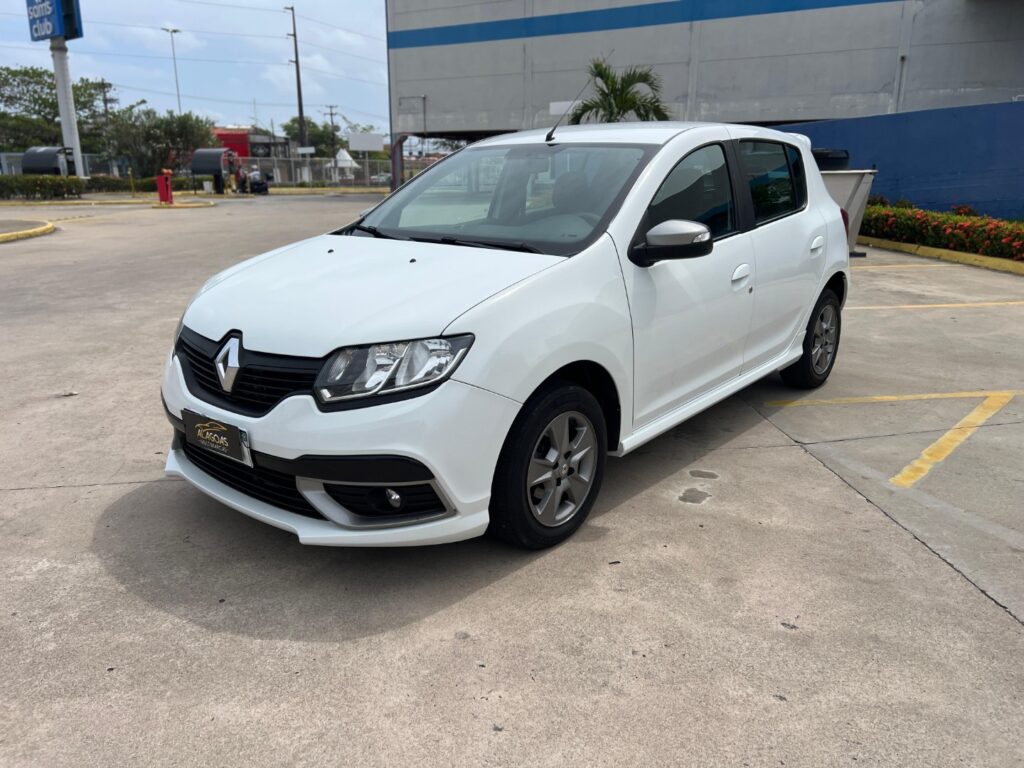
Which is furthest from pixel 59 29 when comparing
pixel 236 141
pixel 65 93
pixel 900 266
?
pixel 900 266

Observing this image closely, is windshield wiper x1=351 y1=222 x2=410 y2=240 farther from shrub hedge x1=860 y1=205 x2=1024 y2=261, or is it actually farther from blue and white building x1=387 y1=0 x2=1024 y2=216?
blue and white building x1=387 y1=0 x2=1024 y2=216

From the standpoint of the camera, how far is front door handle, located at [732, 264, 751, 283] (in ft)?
13.4

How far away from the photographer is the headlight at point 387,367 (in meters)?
2.74

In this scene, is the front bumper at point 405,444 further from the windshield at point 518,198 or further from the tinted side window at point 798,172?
the tinted side window at point 798,172

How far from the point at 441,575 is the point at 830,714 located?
1499 millimetres

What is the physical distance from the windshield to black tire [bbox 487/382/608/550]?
66 cm

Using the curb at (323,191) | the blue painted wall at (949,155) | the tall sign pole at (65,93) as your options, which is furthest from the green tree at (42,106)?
the blue painted wall at (949,155)

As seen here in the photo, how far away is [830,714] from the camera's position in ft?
7.75

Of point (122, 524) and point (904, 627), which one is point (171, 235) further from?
point (904, 627)

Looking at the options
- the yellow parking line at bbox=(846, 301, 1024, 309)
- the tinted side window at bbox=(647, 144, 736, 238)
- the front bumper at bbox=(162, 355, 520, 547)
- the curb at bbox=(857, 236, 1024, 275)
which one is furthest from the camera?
the curb at bbox=(857, 236, 1024, 275)

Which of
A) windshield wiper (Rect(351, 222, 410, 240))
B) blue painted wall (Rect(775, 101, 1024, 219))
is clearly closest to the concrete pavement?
windshield wiper (Rect(351, 222, 410, 240))

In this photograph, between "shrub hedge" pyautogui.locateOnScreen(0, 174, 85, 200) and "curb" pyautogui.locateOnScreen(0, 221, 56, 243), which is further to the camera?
"shrub hedge" pyautogui.locateOnScreen(0, 174, 85, 200)

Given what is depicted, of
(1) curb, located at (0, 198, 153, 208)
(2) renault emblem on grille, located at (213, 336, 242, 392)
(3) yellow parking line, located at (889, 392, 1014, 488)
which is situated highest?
(2) renault emblem on grille, located at (213, 336, 242, 392)

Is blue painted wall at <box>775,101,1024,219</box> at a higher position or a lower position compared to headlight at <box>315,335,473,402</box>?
higher
